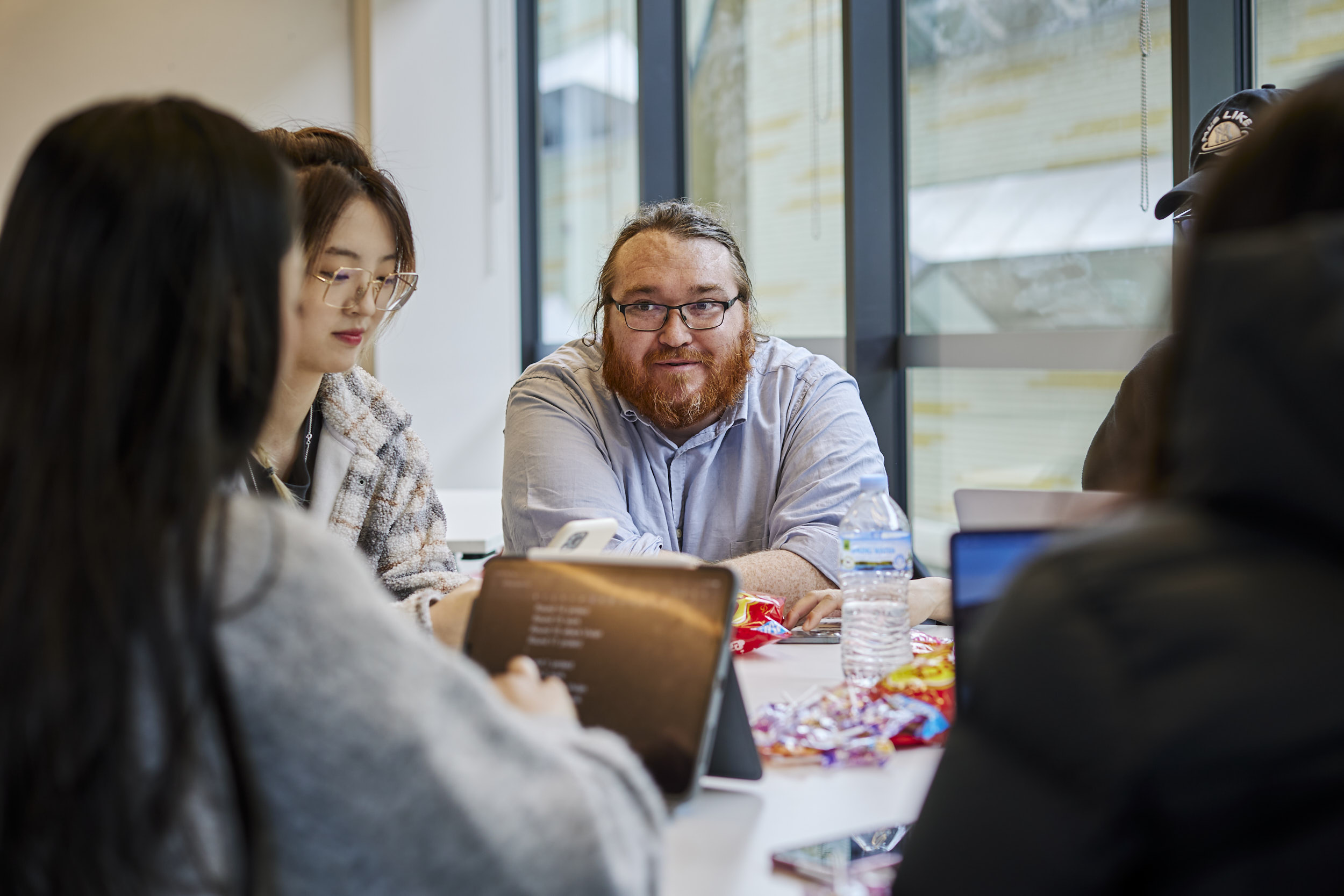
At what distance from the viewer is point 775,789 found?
996 mm

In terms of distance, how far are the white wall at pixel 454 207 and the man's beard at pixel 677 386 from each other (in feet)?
6.89

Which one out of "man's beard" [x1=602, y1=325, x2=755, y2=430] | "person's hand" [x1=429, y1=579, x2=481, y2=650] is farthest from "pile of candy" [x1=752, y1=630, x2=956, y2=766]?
"man's beard" [x1=602, y1=325, x2=755, y2=430]

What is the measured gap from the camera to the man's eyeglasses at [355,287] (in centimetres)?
171

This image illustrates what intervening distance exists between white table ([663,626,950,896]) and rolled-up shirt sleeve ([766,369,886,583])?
779mm

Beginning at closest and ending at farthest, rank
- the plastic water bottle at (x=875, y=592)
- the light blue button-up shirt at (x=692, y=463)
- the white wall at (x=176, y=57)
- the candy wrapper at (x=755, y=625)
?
the plastic water bottle at (x=875, y=592) < the candy wrapper at (x=755, y=625) < the light blue button-up shirt at (x=692, y=463) < the white wall at (x=176, y=57)

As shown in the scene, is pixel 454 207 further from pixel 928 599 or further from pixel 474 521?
pixel 928 599

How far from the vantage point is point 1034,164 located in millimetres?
2871

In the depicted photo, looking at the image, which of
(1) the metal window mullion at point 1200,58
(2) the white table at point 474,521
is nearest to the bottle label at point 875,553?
(2) the white table at point 474,521

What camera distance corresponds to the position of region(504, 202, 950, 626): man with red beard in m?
1.97

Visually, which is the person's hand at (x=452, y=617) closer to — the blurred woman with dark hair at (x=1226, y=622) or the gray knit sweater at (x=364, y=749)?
the gray knit sweater at (x=364, y=749)

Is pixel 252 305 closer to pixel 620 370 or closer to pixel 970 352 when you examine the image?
pixel 620 370

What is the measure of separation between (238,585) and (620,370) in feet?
5.03

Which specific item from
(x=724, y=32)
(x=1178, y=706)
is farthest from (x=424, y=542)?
(x=724, y=32)

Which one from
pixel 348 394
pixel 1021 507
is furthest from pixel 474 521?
pixel 1021 507
